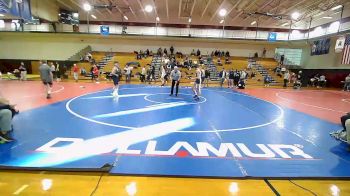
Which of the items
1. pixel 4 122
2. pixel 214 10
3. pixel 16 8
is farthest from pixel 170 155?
pixel 214 10

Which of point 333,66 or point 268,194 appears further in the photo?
point 333,66

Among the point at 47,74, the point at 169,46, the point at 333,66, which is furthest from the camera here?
the point at 169,46

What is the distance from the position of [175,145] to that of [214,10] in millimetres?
26514

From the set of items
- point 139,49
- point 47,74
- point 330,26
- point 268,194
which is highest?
point 330,26

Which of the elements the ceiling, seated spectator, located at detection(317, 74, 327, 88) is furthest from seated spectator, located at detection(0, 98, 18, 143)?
seated spectator, located at detection(317, 74, 327, 88)

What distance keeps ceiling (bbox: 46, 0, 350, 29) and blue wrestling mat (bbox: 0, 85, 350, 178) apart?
57.5ft

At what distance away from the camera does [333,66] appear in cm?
2567

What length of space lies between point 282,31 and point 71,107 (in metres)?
33.5

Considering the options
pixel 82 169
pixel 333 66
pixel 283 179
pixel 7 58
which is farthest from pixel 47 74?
pixel 333 66

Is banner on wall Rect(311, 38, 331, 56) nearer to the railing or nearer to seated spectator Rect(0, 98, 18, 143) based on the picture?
the railing

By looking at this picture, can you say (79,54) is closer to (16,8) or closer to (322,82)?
(16,8)

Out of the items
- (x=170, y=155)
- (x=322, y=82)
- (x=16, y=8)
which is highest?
(x=16, y=8)

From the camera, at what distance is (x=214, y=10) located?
93.2ft

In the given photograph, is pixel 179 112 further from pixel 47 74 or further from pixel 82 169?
pixel 47 74
